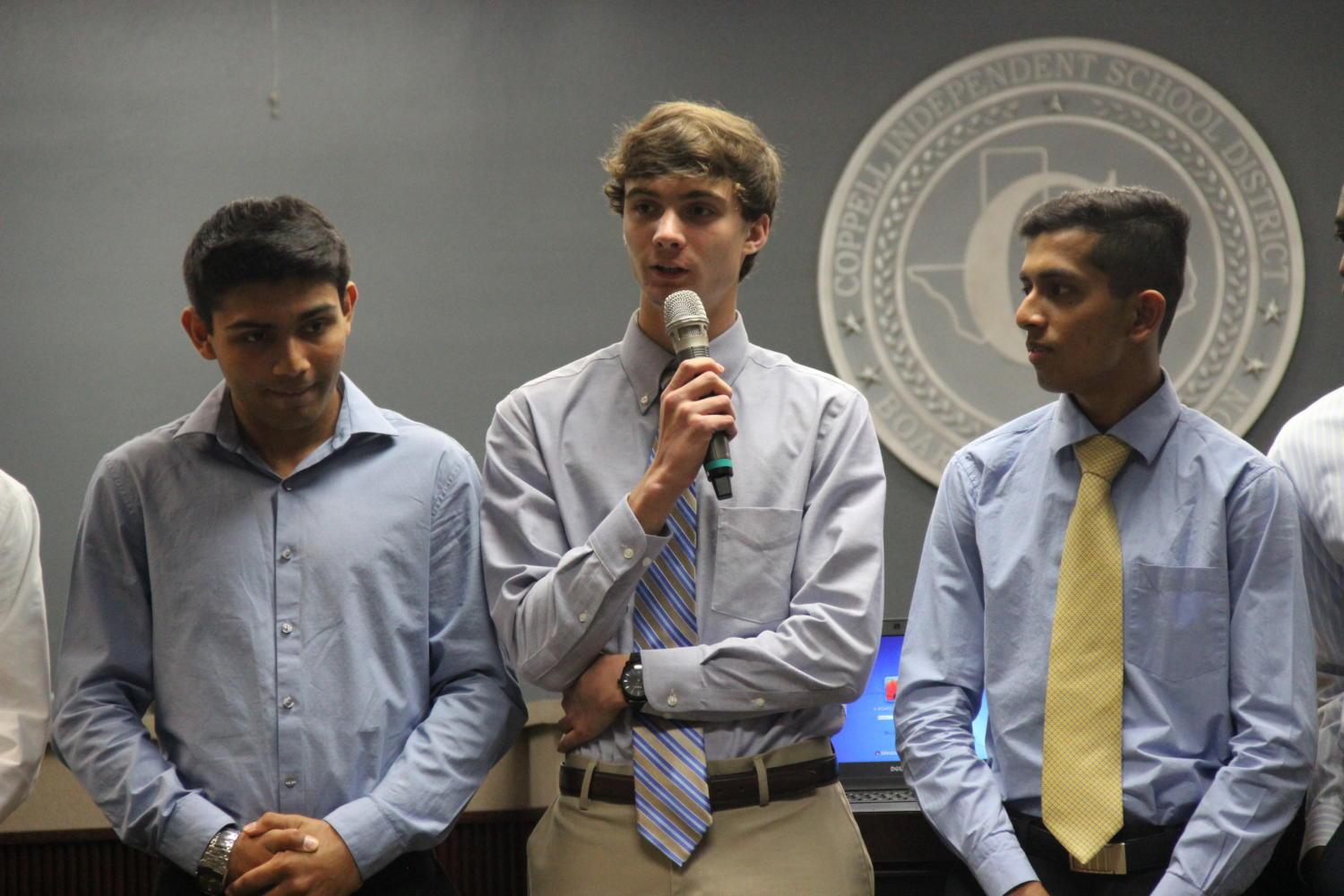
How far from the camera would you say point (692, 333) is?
2.07m

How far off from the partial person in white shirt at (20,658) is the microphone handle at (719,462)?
1.11 m

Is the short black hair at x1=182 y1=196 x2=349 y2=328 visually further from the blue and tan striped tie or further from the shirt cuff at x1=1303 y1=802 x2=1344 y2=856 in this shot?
the shirt cuff at x1=1303 y1=802 x2=1344 y2=856

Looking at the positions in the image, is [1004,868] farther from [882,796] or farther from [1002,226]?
[1002,226]

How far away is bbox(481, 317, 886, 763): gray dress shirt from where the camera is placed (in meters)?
2.02

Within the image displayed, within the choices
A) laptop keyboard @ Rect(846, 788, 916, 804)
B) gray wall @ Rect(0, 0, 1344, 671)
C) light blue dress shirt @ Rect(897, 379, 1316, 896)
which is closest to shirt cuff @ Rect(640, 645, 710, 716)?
light blue dress shirt @ Rect(897, 379, 1316, 896)

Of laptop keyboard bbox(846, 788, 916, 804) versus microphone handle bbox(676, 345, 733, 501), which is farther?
laptop keyboard bbox(846, 788, 916, 804)

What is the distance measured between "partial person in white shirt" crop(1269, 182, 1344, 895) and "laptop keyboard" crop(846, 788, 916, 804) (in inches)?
31.3

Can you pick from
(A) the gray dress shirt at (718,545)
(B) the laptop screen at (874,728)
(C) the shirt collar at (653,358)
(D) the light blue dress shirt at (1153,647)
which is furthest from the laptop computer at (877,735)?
(C) the shirt collar at (653,358)

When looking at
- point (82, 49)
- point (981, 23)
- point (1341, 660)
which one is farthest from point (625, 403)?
point (82, 49)

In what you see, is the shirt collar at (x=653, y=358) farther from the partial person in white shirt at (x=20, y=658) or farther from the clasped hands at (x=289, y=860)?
the partial person in white shirt at (x=20, y=658)

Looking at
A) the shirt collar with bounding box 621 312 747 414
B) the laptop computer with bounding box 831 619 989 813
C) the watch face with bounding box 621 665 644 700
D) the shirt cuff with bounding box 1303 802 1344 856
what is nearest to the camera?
the watch face with bounding box 621 665 644 700

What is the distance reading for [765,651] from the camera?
6.59 ft

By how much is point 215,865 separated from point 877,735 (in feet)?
4.90

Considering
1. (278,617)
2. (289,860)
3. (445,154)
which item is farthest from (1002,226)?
(289,860)
